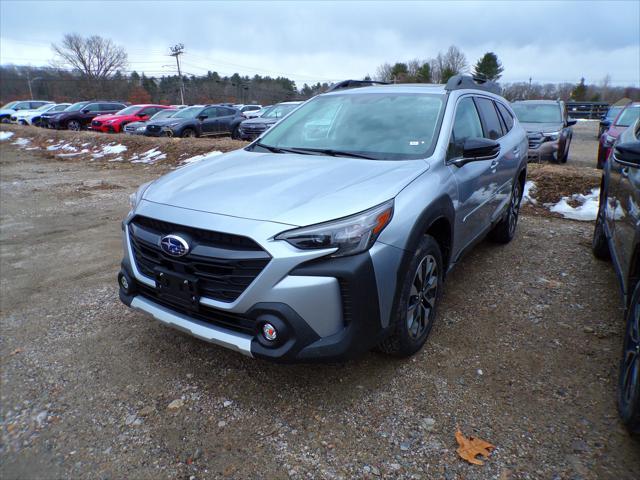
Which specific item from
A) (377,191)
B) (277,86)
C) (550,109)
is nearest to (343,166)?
(377,191)

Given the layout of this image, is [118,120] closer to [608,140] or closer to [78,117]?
[78,117]

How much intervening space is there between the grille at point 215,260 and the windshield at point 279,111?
1452 centimetres

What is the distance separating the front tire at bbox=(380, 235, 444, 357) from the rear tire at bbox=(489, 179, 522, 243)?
2349 mm

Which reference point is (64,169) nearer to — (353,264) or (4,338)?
(4,338)

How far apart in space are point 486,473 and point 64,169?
44.4 feet

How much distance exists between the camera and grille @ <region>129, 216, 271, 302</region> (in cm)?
224

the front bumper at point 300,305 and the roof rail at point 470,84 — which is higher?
the roof rail at point 470,84

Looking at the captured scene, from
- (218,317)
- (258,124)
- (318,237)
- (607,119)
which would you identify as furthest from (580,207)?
(258,124)

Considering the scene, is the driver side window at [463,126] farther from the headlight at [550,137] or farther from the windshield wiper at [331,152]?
the headlight at [550,137]

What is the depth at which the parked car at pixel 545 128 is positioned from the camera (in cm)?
1019

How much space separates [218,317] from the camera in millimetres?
2441

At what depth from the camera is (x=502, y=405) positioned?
2.57m

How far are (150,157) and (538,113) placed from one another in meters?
11.0

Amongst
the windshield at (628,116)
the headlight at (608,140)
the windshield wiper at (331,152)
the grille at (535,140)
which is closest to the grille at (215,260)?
the windshield wiper at (331,152)
